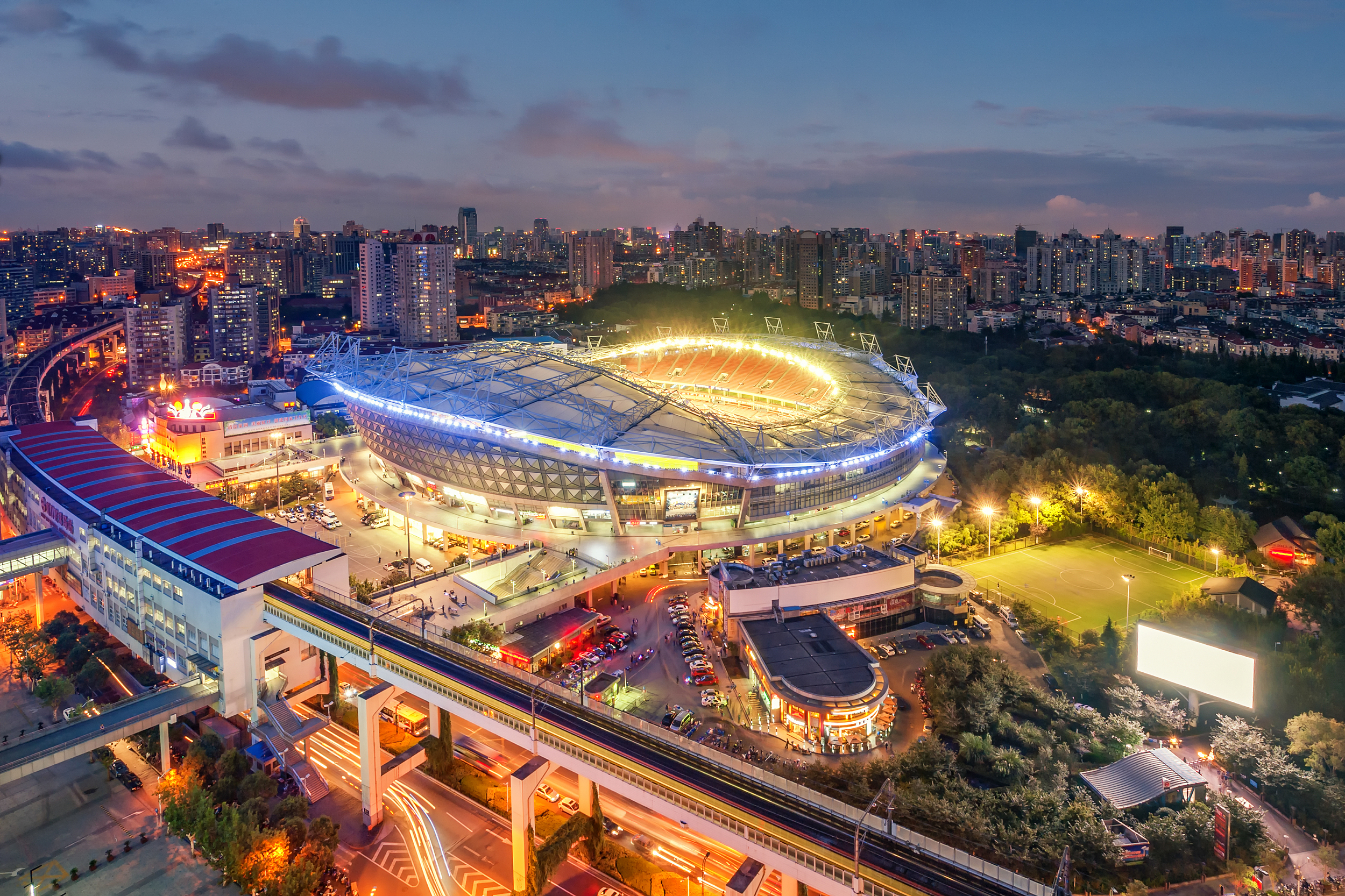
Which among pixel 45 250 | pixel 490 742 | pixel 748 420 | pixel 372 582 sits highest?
pixel 45 250

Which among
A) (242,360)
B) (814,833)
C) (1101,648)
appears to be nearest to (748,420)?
(1101,648)

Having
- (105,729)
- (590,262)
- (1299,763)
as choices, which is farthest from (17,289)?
(1299,763)

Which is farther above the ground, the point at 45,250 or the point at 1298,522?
the point at 45,250

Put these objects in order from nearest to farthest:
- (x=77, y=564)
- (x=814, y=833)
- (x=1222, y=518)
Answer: (x=814, y=833) < (x=77, y=564) < (x=1222, y=518)

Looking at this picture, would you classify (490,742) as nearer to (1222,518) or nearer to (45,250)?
(1222,518)

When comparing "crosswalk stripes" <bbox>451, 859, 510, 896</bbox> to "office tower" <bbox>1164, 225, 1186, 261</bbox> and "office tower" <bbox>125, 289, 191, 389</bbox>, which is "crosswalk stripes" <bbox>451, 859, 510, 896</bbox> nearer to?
"office tower" <bbox>125, 289, 191, 389</bbox>

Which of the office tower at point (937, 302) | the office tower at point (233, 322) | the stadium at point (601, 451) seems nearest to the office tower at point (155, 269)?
the office tower at point (233, 322)
